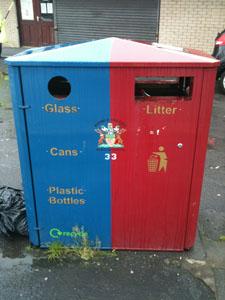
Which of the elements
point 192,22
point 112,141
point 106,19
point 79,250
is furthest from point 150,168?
point 106,19

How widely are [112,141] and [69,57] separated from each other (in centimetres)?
65

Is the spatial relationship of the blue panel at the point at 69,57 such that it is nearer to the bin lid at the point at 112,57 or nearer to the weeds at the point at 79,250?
the bin lid at the point at 112,57

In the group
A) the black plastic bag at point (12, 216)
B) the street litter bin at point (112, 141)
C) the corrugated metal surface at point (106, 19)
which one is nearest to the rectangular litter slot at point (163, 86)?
the street litter bin at point (112, 141)

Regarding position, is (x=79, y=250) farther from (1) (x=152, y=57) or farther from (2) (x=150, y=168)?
(1) (x=152, y=57)

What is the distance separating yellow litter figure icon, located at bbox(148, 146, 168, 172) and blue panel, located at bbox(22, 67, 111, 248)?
33 centimetres

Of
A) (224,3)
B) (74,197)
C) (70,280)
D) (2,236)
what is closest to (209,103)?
(74,197)

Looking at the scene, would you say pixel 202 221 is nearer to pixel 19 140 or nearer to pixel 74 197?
pixel 74 197

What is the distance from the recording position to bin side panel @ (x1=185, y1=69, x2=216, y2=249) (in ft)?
7.41

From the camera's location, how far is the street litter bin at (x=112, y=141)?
2242 mm

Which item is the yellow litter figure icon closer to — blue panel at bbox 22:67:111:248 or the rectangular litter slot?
blue panel at bbox 22:67:111:248

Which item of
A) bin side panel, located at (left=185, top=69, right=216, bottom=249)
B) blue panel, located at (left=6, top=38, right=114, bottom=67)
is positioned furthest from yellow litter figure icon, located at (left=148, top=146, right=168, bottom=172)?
blue panel, located at (left=6, top=38, right=114, bottom=67)

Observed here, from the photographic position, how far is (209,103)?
7.57ft

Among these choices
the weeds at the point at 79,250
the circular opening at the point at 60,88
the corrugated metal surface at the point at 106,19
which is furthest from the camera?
the corrugated metal surface at the point at 106,19

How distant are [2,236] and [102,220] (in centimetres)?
104
